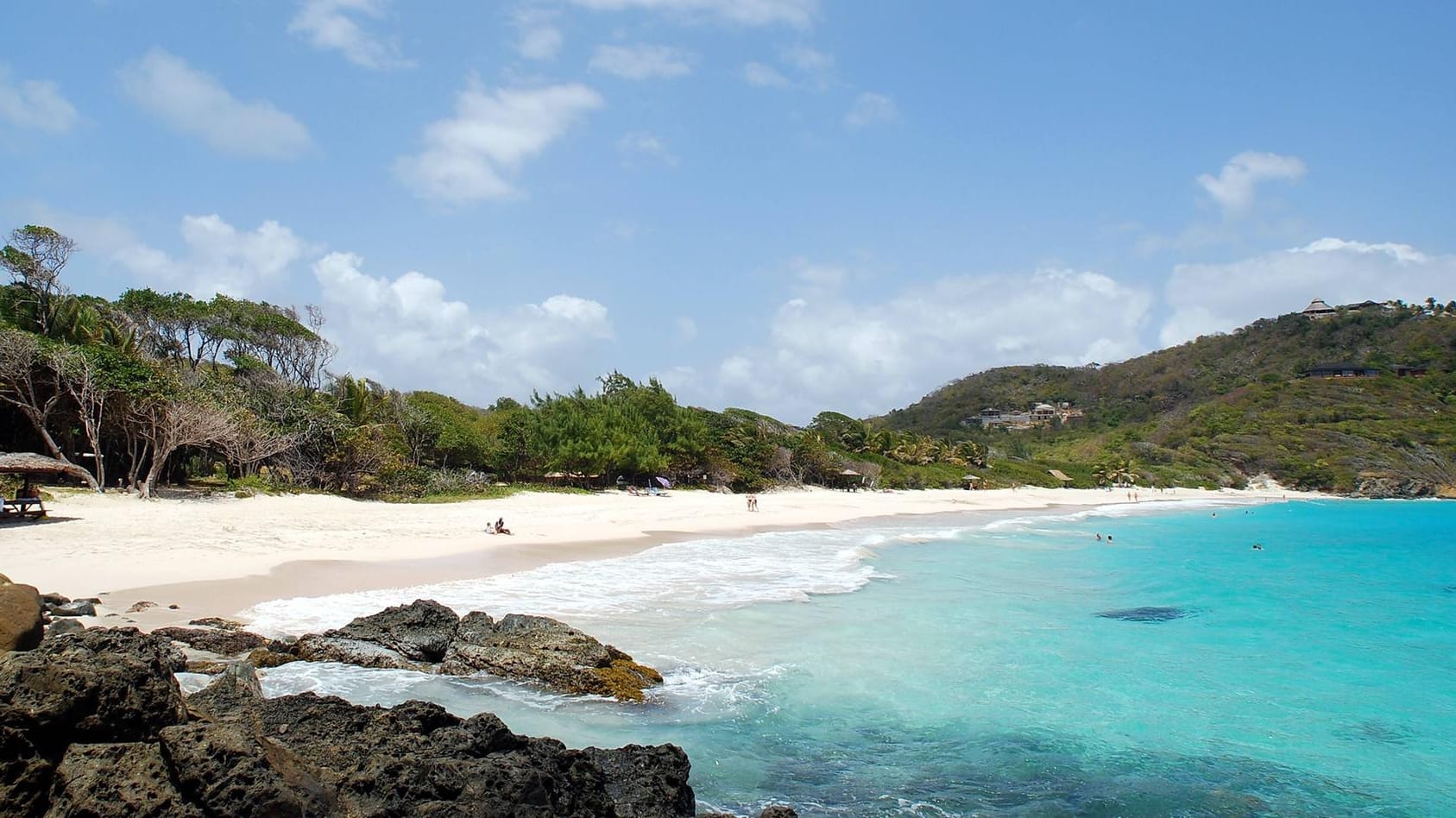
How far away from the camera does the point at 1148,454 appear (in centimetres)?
8281

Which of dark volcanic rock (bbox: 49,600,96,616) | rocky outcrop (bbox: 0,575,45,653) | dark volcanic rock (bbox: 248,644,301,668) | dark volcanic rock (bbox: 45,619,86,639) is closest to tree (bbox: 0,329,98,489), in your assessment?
dark volcanic rock (bbox: 49,600,96,616)

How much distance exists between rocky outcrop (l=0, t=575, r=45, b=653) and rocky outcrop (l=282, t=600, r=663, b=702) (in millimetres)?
2675

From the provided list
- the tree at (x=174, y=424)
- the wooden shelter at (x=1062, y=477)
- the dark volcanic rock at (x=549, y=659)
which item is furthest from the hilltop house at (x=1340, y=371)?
the dark volcanic rock at (x=549, y=659)

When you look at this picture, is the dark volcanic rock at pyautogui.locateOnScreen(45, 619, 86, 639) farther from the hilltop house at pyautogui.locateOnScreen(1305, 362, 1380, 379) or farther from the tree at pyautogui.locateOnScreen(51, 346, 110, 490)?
the hilltop house at pyautogui.locateOnScreen(1305, 362, 1380, 379)

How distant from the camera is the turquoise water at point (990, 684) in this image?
7578mm

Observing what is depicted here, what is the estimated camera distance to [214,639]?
31.5 feet

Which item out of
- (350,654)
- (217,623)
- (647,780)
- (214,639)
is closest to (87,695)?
(647,780)

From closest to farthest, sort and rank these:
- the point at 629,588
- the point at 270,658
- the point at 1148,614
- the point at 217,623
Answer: the point at 270,658
the point at 217,623
the point at 629,588
the point at 1148,614

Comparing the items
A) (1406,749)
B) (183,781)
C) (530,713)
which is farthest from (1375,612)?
(183,781)

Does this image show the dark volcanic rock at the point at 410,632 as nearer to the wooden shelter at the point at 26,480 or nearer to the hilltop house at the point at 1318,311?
the wooden shelter at the point at 26,480

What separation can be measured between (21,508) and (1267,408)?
102419 millimetres

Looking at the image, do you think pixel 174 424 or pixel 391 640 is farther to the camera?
pixel 174 424

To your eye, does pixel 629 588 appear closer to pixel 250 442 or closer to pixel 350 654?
pixel 350 654

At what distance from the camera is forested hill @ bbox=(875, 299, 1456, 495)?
253ft
